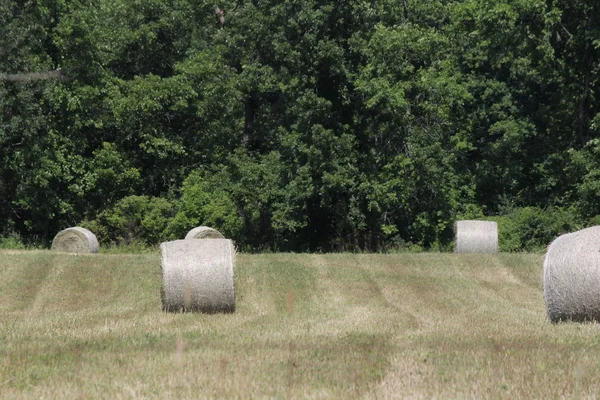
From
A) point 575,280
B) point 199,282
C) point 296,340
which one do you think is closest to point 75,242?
point 199,282

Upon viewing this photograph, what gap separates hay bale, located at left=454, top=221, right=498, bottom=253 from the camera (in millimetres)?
32250

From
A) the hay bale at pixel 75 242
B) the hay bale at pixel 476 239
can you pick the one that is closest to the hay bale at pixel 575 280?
the hay bale at pixel 476 239

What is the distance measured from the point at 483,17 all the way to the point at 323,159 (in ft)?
29.1

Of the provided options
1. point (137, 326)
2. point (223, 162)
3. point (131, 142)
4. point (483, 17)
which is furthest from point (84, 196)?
point (137, 326)

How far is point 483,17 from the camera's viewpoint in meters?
38.2

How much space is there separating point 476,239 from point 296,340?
21.2m

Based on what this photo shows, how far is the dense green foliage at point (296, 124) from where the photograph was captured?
Answer: 3828cm

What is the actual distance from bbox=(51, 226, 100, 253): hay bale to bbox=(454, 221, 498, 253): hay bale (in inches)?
508

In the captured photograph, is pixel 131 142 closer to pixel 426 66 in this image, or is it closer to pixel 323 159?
pixel 323 159

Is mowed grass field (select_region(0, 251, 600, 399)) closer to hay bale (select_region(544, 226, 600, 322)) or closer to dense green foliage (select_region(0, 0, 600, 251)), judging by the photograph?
hay bale (select_region(544, 226, 600, 322))

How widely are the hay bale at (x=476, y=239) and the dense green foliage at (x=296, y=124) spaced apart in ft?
18.0

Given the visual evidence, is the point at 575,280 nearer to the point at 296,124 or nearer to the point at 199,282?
the point at 199,282

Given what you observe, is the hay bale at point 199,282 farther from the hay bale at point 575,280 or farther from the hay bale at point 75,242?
the hay bale at point 75,242

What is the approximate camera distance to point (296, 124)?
3897 centimetres
